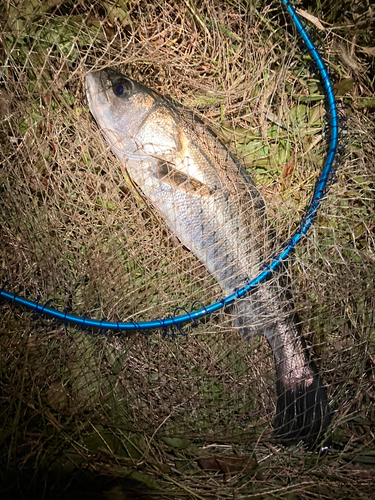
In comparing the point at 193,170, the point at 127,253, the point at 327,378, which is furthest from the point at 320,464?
the point at 193,170

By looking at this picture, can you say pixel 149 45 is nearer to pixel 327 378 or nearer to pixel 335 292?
pixel 335 292

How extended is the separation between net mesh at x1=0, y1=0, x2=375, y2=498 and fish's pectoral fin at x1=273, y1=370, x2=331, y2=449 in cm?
8

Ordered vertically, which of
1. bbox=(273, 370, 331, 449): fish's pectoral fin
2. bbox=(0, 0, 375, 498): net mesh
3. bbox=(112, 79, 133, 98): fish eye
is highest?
bbox=(112, 79, 133, 98): fish eye

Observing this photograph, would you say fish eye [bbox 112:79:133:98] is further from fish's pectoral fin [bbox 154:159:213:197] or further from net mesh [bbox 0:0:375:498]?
fish's pectoral fin [bbox 154:159:213:197]

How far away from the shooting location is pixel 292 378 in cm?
230

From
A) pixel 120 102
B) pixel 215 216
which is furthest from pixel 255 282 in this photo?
pixel 120 102

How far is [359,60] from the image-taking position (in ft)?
8.68

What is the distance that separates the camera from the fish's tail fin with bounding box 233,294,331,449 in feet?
7.49

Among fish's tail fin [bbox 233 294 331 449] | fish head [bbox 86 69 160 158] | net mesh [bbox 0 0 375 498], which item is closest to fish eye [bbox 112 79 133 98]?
fish head [bbox 86 69 160 158]

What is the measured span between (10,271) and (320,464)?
2.20 meters

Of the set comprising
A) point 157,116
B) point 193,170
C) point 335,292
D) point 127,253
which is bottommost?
point 335,292

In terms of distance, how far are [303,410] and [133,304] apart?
1208 millimetres

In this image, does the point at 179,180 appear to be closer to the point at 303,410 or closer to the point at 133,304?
the point at 133,304

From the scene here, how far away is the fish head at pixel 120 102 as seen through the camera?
7.54 feet
